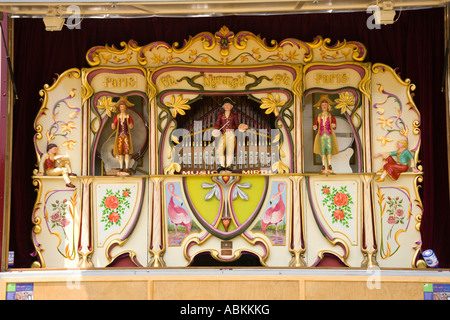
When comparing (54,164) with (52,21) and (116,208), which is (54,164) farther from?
(52,21)

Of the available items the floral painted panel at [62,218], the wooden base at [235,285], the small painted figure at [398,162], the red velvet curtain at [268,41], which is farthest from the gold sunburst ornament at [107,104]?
the small painted figure at [398,162]

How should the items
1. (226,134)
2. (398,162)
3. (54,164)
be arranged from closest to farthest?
(398,162)
(226,134)
(54,164)

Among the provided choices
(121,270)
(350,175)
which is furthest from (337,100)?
(121,270)

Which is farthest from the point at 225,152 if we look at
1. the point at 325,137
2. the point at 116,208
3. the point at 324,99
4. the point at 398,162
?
the point at 398,162

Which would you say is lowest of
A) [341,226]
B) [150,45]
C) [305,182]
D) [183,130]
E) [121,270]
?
[121,270]

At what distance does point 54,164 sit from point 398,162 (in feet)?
12.9

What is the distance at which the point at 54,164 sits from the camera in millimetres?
7992

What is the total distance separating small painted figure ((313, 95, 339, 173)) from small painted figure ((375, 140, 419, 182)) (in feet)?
1.79

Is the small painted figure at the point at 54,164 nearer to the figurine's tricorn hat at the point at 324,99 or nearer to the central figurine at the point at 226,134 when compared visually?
the central figurine at the point at 226,134

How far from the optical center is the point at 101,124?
8.04 metres

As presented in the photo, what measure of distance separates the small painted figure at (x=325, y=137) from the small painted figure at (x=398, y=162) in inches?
21.5

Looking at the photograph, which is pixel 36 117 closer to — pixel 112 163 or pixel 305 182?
pixel 112 163

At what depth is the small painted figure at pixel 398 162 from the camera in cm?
766

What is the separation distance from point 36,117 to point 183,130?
172 cm
